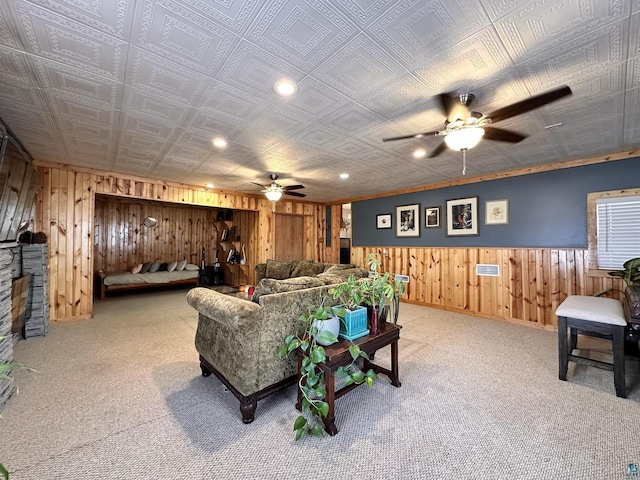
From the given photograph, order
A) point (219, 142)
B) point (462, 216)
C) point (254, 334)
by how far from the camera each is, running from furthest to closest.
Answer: point (462, 216) < point (219, 142) < point (254, 334)

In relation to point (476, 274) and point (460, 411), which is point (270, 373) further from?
point (476, 274)

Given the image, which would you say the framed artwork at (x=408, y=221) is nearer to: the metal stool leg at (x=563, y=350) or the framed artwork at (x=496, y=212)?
the framed artwork at (x=496, y=212)

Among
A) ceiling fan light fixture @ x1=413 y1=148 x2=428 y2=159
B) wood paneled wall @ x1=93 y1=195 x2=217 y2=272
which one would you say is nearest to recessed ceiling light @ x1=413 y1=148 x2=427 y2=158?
ceiling fan light fixture @ x1=413 y1=148 x2=428 y2=159

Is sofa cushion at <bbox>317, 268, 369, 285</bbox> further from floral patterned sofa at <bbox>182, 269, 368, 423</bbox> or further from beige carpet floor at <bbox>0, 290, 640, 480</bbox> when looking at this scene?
beige carpet floor at <bbox>0, 290, 640, 480</bbox>

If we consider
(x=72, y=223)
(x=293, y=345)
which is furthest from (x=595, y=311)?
(x=72, y=223)

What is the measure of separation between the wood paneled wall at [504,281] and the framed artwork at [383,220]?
743mm

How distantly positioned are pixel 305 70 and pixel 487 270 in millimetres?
4366

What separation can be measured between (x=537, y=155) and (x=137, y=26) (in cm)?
439

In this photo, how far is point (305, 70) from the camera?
1761 millimetres

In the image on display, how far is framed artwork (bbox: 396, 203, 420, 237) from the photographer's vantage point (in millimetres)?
5477

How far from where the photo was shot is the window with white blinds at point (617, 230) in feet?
10.9

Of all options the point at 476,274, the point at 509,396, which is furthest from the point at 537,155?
the point at 509,396

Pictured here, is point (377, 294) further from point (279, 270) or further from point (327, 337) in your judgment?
point (279, 270)

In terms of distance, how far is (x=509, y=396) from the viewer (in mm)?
2131
